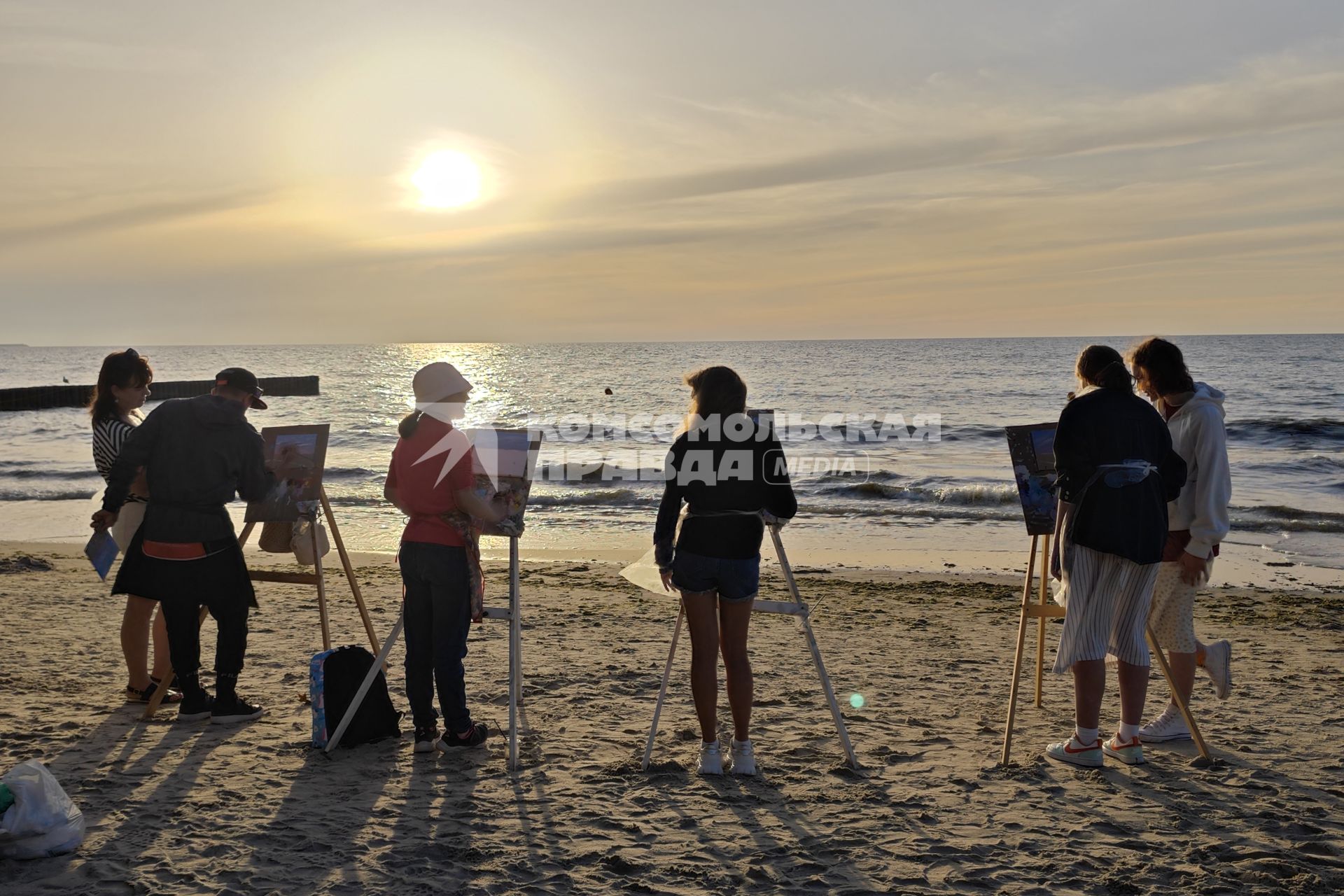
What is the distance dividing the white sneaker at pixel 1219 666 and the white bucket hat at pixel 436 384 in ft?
11.9

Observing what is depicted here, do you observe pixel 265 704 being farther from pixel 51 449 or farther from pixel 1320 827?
pixel 51 449

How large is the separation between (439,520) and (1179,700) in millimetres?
3413

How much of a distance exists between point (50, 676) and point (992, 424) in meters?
30.1

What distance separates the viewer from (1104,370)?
4.14 meters

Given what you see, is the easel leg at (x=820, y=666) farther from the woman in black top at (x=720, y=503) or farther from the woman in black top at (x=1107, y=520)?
the woman in black top at (x=1107, y=520)

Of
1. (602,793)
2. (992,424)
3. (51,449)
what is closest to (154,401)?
(51,449)

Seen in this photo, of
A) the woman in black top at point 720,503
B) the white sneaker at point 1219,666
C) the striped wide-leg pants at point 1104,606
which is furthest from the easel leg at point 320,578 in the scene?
the white sneaker at point 1219,666

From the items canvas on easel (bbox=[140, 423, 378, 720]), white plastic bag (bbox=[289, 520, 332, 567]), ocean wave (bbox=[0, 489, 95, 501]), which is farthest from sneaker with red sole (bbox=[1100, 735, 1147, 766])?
ocean wave (bbox=[0, 489, 95, 501])

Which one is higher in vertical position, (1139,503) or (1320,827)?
(1139,503)

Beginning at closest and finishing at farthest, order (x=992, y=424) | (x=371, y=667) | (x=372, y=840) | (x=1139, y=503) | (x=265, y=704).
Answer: (x=372, y=840) → (x=1139, y=503) → (x=371, y=667) → (x=265, y=704) → (x=992, y=424)

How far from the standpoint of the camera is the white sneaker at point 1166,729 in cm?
473

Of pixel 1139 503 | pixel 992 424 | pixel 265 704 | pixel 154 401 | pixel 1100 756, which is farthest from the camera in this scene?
pixel 154 401

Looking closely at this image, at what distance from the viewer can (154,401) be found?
1678 inches

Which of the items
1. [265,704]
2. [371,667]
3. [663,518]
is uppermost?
[663,518]
